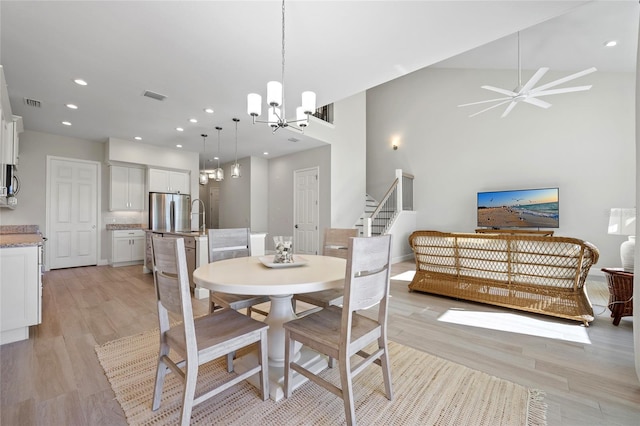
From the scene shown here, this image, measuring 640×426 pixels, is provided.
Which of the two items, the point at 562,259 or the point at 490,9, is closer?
the point at 490,9

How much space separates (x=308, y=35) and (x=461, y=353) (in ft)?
9.66

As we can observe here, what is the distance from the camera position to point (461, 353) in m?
2.08

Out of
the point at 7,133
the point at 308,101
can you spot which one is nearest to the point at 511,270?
the point at 308,101

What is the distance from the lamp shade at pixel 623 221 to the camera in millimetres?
2471

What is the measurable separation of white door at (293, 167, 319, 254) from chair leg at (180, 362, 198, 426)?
15.5 feet

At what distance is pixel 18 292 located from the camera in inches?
88.9

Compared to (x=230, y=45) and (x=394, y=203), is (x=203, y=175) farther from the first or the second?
(x=394, y=203)

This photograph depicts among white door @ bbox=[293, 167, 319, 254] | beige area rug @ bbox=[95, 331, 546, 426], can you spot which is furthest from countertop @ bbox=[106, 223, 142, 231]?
beige area rug @ bbox=[95, 331, 546, 426]

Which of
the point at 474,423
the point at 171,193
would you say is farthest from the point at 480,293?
the point at 171,193

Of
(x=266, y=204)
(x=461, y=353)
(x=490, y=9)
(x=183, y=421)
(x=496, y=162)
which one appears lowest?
(x=461, y=353)

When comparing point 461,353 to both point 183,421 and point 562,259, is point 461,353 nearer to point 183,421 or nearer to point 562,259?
point 562,259

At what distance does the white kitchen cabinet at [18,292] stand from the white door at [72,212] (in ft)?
12.4

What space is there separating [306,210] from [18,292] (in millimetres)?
4603

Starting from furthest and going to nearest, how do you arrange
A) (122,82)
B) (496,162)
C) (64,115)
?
(496,162) → (64,115) → (122,82)
